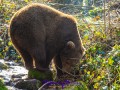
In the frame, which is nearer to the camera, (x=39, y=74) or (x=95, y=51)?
(x=39, y=74)

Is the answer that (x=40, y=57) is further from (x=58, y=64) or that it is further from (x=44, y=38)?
(x=58, y=64)

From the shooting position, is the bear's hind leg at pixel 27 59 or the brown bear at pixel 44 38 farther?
the bear's hind leg at pixel 27 59

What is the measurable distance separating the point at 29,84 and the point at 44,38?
1.08 m

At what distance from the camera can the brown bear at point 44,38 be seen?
7.09 metres

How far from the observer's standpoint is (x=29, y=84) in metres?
6.77

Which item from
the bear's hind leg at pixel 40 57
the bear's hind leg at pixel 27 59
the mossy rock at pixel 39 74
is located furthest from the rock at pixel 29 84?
the bear's hind leg at pixel 27 59

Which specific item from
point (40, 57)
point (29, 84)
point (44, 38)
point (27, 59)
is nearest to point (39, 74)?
point (40, 57)

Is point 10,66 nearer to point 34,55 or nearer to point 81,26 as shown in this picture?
point 34,55

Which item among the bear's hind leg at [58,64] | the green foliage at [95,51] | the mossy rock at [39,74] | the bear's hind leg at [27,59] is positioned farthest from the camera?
the bear's hind leg at [58,64]

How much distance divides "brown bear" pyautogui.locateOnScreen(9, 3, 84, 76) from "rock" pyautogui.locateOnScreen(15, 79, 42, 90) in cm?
60

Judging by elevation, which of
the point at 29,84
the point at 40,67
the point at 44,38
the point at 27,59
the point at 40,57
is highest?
the point at 44,38

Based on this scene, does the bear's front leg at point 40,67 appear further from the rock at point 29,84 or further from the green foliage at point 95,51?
the rock at point 29,84

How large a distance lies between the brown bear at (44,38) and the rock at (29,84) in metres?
0.60

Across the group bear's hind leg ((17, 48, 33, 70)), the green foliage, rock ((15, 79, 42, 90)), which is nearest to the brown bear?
bear's hind leg ((17, 48, 33, 70))
